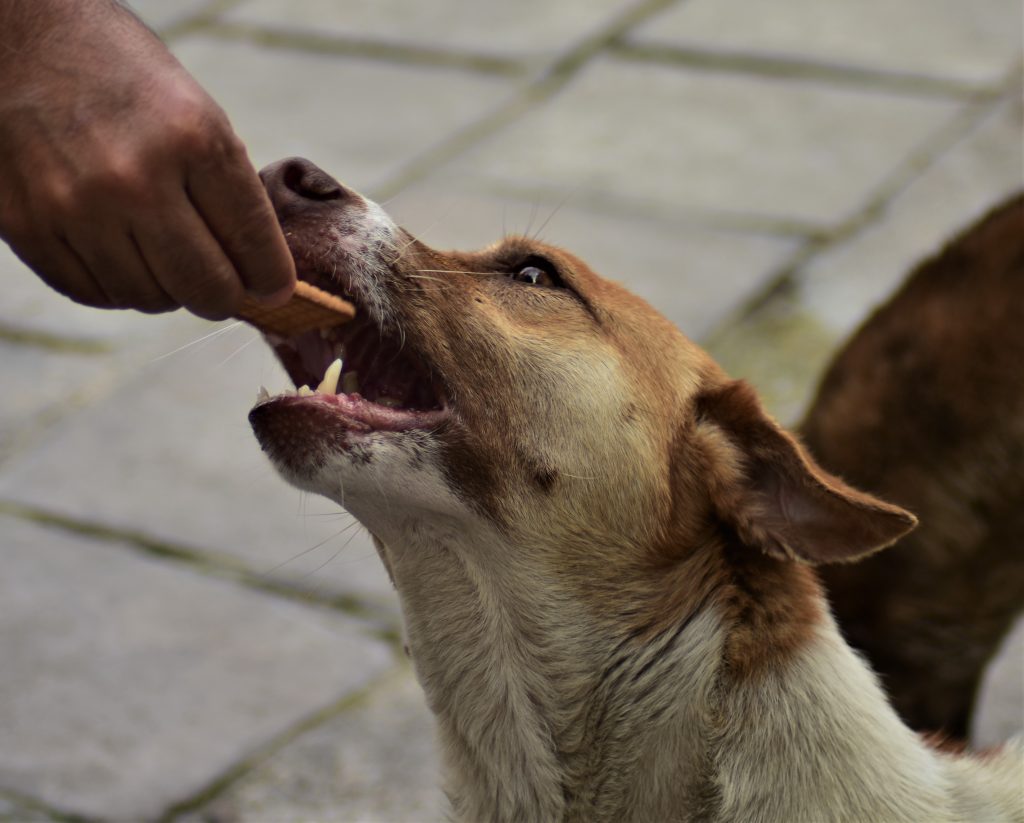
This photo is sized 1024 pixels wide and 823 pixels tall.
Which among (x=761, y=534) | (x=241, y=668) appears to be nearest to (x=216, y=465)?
(x=241, y=668)

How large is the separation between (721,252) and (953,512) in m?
2.44

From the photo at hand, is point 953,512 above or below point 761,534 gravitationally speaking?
below

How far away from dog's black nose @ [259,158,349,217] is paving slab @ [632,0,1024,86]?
16.0 feet

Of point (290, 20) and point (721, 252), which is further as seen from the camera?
point (290, 20)

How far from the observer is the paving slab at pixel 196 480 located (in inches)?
193

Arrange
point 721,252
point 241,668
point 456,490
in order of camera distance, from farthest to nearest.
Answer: point 721,252 → point 241,668 → point 456,490

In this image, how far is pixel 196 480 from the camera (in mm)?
5246

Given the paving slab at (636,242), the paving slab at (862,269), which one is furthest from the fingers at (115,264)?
the paving slab at (636,242)

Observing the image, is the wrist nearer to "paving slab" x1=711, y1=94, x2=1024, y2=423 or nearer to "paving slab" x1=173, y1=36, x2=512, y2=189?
"paving slab" x1=711, y1=94, x2=1024, y2=423

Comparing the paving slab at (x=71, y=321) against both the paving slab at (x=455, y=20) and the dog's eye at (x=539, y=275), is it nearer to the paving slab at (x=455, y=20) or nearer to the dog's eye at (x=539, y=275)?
the paving slab at (x=455, y=20)

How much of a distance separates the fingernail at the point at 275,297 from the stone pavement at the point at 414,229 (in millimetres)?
900

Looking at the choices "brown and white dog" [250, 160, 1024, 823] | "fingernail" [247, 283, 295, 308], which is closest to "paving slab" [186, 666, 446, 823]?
"brown and white dog" [250, 160, 1024, 823]

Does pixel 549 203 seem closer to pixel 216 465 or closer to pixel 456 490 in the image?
pixel 216 465

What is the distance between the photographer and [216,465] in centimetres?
533
